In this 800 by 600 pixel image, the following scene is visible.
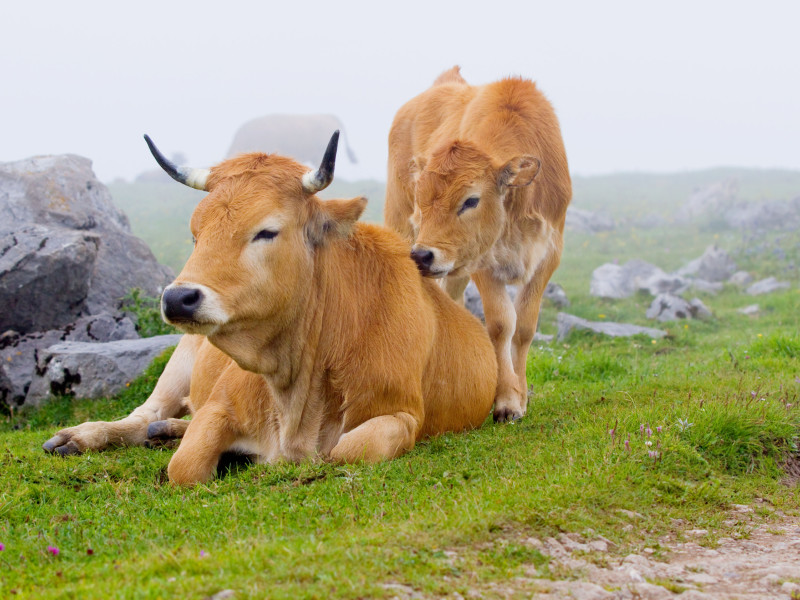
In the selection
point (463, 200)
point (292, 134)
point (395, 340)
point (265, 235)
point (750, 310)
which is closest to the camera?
point (265, 235)

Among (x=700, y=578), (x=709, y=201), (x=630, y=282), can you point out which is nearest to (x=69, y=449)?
(x=700, y=578)

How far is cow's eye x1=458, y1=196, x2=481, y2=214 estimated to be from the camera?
8.20 metres

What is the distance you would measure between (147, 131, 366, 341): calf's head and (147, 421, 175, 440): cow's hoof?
210cm

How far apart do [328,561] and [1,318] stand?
324 inches

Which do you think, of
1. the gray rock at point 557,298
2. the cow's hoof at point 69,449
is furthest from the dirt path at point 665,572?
the gray rock at point 557,298

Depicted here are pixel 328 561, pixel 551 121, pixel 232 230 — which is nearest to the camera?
pixel 328 561

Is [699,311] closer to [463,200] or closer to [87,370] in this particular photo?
[463,200]

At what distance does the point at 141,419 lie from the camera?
309 inches

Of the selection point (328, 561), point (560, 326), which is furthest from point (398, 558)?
point (560, 326)

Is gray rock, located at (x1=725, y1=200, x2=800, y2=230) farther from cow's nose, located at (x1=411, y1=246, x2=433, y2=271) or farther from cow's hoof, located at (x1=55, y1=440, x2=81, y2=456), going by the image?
cow's hoof, located at (x1=55, y1=440, x2=81, y2=456)

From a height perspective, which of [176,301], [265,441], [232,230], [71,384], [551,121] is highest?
[551,121]

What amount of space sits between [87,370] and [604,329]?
24.4ft

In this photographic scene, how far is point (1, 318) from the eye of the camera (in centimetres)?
1080

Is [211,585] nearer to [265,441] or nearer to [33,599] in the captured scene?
[33,599]
